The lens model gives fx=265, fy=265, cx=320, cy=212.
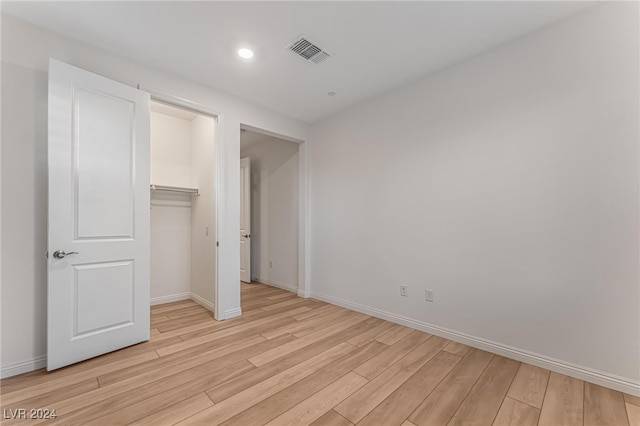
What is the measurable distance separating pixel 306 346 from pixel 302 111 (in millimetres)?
2984

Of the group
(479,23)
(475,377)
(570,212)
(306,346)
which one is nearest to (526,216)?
(570,212)

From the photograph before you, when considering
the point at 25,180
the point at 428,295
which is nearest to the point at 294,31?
the point at 25,180

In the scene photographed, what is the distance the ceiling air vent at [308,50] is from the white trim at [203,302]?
9.81ft

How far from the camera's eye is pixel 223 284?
315 cm

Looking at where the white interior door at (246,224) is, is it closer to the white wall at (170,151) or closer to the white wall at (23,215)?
the white wall at (170,151)

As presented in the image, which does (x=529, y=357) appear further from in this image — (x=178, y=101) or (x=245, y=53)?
(x=178, y=101)

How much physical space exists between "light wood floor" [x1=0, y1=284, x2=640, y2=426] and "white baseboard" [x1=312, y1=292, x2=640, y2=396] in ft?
0.19

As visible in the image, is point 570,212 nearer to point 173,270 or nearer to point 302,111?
point 302,111

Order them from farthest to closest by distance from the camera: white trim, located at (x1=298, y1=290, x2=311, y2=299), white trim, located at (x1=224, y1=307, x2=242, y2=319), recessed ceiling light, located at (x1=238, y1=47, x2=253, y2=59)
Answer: white trim, located at (x1=298, y1=290, x2=311, y2=299) < white trim, located at (x1=224, y1=307, x2=242, y2=319) < recessed ceiling light, located at (x1=238, y1=47, x2=253, y2=59)

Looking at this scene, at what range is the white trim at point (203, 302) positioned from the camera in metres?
3.46

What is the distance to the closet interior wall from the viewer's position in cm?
367

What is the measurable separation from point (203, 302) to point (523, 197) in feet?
Result: 12.7

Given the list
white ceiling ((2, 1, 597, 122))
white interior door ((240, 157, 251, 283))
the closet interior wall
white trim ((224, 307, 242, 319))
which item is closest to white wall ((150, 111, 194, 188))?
the closet interior wall

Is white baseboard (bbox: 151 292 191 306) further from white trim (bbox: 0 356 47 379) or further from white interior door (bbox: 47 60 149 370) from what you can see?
white trim (bbox: 0 356 47 379)
